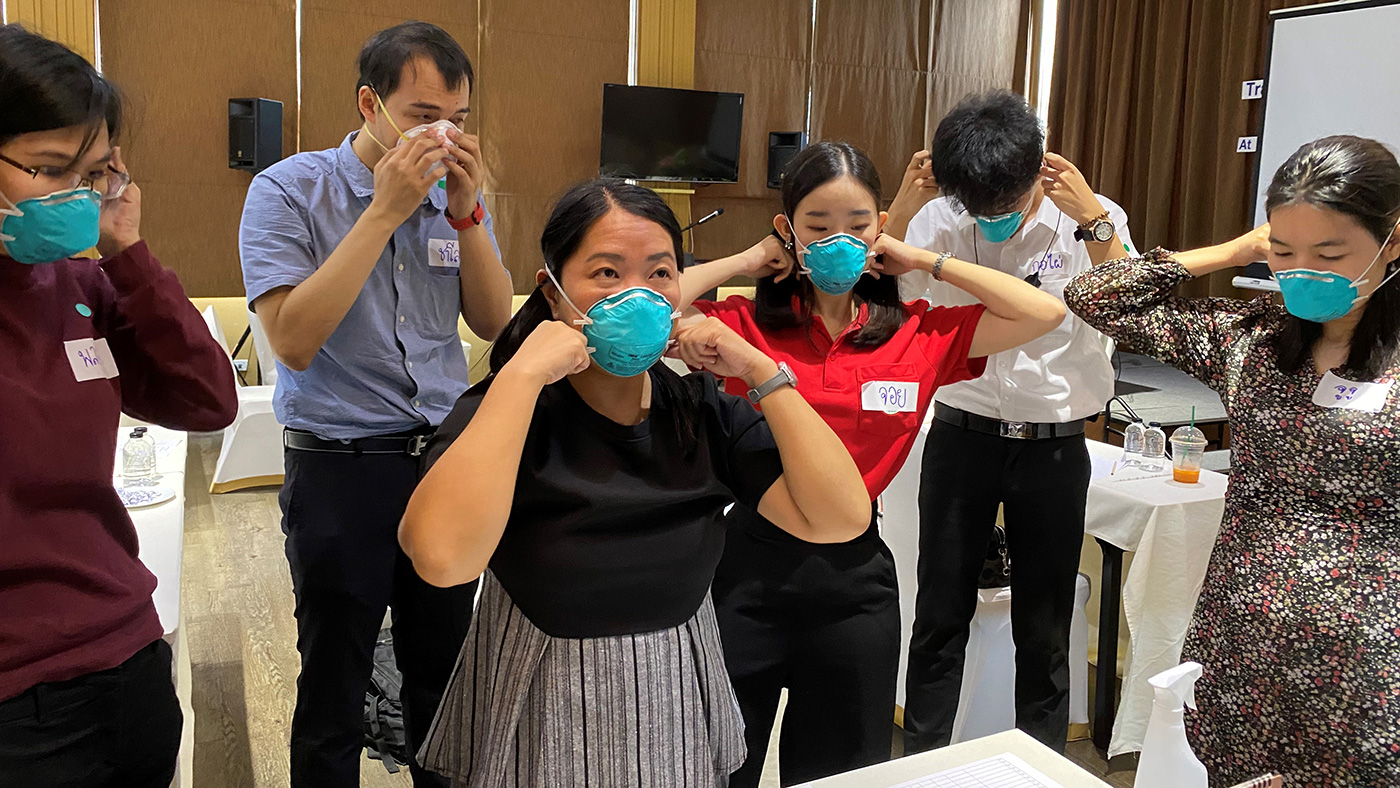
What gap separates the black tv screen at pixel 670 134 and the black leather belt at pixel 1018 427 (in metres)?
5.00

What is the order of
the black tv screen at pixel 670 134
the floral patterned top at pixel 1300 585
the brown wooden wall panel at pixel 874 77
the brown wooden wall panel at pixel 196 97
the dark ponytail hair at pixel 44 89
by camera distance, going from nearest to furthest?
the dark ponytail hair at pixel 44 89 < the floral patterned top at pixel 1300 585 < the brown wooden wall panel at pixel 196 97 < the black tv screen at pixel 670 134 < the brown wooden wall panel at pixel 874 77

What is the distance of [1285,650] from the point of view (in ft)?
5.14

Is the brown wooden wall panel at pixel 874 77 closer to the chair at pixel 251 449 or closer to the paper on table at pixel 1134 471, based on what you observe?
the chair at pixel 251 449

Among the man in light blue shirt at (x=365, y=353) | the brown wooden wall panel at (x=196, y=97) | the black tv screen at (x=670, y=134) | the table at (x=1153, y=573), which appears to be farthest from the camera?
the black tv screen at (x=670, y=134)

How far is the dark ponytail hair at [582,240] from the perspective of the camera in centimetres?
144

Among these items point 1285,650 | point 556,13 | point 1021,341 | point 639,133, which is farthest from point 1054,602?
point 556,13

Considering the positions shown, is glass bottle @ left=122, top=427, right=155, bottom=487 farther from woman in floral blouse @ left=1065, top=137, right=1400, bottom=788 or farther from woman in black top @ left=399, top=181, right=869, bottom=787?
woman in floral blouse @ left=1065, top=137, right=1400, bottom=788

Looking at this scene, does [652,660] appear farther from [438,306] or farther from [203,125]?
[203,125]

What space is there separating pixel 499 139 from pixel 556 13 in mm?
991

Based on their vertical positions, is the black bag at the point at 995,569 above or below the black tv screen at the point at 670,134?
below

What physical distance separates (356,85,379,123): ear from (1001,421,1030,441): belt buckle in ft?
5.31

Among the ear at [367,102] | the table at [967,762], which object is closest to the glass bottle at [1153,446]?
the table at [967,762]

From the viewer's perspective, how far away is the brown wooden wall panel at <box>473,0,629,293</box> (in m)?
7.14

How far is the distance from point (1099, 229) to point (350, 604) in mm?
1800
